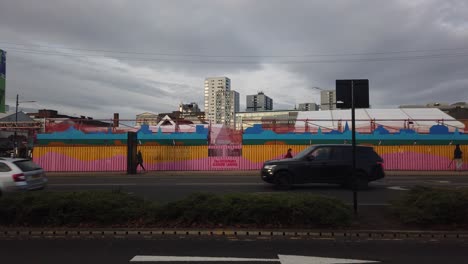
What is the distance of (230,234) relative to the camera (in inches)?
300

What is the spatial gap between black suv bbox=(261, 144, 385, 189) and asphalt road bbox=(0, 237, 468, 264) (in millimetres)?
7452

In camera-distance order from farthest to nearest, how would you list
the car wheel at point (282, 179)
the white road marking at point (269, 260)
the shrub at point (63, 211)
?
the car wheel at point (282, 179)
the shrub at point (63, 211)
the white road marking at point (269, 260)

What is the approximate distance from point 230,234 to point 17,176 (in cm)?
817

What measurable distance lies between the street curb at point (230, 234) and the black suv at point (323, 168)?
7.07 m

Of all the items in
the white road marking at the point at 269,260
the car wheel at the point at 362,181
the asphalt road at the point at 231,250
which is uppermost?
the car wheel at the point at 362,181

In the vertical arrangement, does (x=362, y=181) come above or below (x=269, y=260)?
above

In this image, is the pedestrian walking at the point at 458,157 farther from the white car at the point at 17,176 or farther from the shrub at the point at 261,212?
the white car at the point at 17,176

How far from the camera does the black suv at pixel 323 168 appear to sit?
48.3 ft

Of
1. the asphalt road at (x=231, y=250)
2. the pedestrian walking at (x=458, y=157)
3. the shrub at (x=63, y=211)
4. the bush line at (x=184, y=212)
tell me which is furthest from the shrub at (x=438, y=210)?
the pedestrian walking at (x=458, y=157)

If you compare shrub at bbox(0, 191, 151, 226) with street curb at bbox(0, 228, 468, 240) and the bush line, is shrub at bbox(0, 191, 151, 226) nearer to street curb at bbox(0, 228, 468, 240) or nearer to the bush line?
the bush line

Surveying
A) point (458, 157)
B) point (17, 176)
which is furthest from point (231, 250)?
A: point (458, 157)

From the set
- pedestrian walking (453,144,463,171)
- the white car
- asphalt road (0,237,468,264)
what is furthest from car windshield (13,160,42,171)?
pedestrian walking (453,144,463,171)

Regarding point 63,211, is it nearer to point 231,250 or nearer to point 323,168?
point 231,250

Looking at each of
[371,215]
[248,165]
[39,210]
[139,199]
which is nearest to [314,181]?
[371,215]
